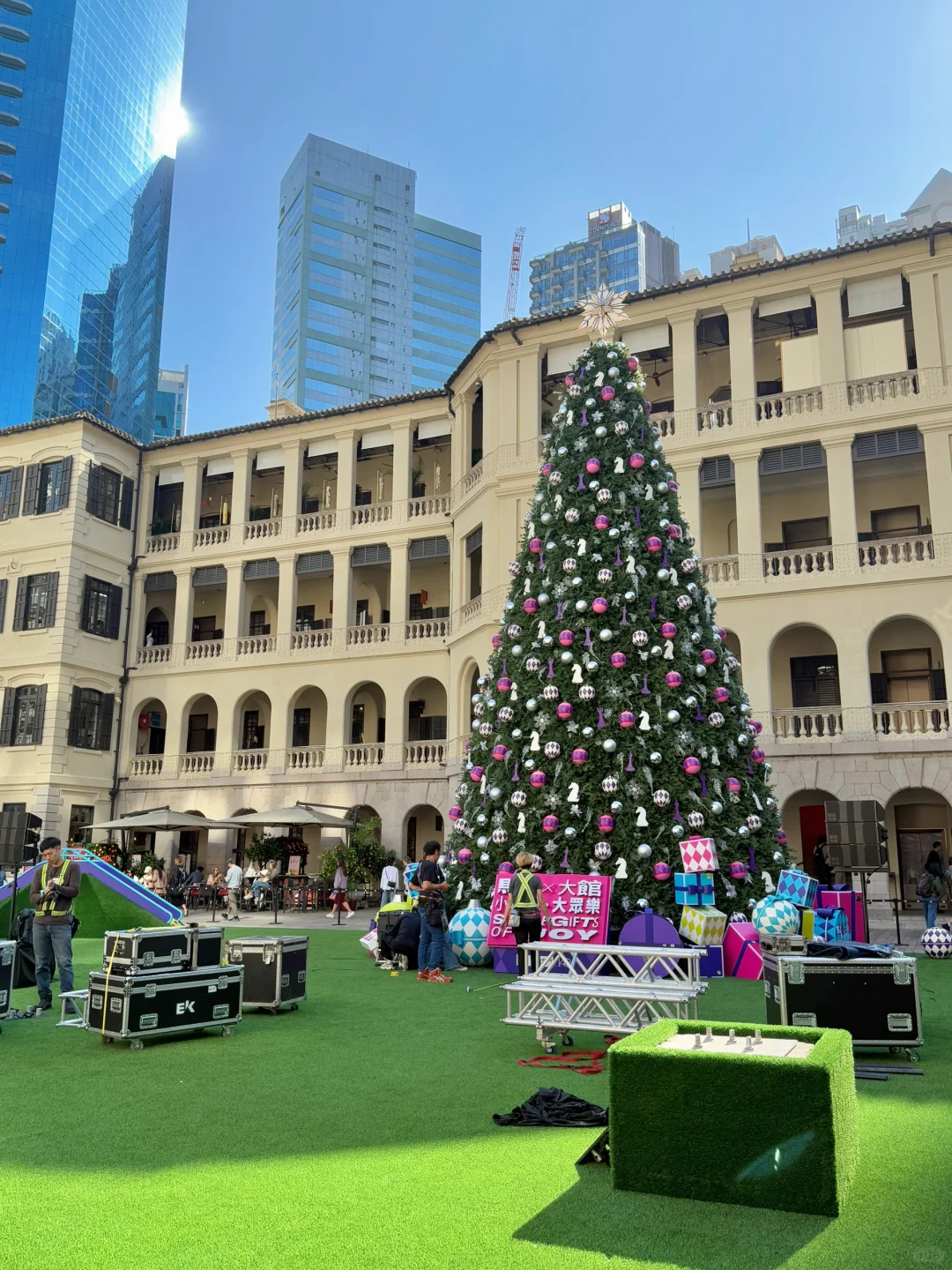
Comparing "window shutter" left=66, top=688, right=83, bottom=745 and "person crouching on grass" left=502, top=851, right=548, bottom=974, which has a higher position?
"window shutter" left=66, top=688, right=83, bottom=745

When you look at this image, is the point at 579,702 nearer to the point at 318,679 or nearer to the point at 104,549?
the point at 318,679

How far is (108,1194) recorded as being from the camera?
4.77 meters

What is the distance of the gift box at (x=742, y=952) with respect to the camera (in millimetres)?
12453

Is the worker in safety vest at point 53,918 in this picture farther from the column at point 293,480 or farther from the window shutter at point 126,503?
the window shutter at point 126,503

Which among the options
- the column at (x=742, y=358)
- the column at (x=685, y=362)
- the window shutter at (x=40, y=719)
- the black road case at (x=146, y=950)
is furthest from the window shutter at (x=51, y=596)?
the black road case at (x=146, y=950)

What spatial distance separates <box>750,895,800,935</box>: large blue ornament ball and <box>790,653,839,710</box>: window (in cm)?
1416

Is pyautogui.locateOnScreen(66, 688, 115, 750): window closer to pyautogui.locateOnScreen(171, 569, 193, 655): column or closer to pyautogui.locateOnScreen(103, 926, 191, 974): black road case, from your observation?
pyautogui.locateOnScreen(171, 569, 193, 655): column

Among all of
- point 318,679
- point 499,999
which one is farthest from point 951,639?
point 318,679

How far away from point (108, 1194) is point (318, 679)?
26.5 metres

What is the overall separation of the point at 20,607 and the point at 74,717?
3.98 m

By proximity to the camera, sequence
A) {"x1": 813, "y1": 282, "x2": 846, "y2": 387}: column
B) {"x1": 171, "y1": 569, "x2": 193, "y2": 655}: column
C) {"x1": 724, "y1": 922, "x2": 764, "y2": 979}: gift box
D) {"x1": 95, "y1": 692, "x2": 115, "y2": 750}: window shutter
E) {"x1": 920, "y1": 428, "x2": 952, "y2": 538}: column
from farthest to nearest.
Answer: {"x1": 171, "y1": 569, "x2": 193, "y2": 655}: column → {"x1": 95, "y1": 692, "x2": 115, "y2": 750}: window shutter → {"x1": 813, "y1": 282, "x2": 846, "y2": 387}: column → {"x1": 920, "y1": 428, "x2": 952, "y2": 538}: column → {"x1": 724, "y1": 922, "x2": 764, "y2": 979}: gift box

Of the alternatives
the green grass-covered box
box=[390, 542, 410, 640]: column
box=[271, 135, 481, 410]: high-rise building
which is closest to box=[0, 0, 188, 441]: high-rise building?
box=[271, 135, 481, 410]: high-rise building

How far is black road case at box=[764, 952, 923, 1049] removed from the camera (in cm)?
781

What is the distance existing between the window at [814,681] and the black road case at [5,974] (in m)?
20.5
